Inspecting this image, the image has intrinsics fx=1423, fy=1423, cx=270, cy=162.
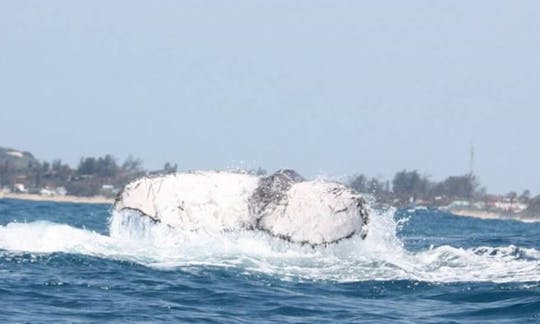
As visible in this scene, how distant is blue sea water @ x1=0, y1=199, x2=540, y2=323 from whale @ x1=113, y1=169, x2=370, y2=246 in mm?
314

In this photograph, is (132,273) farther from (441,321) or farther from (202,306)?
(441,321)

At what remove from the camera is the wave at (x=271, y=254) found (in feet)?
51.0

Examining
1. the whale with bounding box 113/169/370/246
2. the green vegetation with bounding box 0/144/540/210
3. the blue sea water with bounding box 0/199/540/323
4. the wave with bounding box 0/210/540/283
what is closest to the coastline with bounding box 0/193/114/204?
the green vegetation with bounding box 0/144/540/210

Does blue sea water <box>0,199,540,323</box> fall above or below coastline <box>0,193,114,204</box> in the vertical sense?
below

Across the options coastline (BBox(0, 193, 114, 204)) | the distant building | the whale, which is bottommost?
the whale

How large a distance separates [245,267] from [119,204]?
1.64m

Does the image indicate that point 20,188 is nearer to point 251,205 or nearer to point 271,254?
point 271,254

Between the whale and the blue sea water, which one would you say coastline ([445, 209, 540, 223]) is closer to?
the blue sea water

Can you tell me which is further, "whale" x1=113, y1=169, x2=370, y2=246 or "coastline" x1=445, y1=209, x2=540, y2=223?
"coastline" x1=445, y1=209, x2=540, y2=223

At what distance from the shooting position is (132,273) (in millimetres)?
14945

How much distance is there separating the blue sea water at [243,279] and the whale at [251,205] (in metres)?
0.31

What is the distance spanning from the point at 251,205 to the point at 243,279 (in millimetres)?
907

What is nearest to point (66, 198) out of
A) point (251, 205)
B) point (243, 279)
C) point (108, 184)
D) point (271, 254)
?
point (108, 184)

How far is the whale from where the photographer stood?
14992 mm
